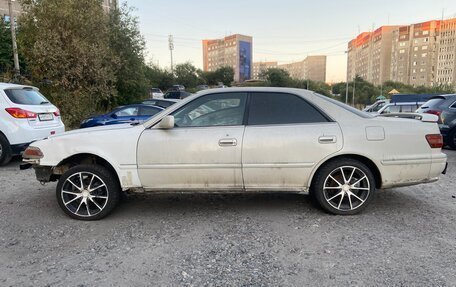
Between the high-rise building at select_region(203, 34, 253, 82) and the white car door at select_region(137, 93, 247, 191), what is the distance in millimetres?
96714

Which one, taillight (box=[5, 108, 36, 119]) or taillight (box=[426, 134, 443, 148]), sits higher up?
taillight (box=[5, 108, 36, 119])

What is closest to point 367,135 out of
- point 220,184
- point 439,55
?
point 220,184

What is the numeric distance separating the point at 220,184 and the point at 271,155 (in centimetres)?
70

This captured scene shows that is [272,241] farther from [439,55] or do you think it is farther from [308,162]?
[439,55]

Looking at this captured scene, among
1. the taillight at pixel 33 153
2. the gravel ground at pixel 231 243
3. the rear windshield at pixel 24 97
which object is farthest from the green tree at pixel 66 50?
the taillight at pixel 33 153

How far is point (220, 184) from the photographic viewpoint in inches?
160

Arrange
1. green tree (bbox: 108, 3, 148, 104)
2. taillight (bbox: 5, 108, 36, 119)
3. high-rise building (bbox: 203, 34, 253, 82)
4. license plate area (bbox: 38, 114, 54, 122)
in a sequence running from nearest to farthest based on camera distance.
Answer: taillight (bbox: 5, 108, 36, 119), license plate area (bbox: 38, 114, 54, 122), green tree (bbox: 108, 3, 148, 104), high-rise building (bbox: 203, 34, 253, 82)

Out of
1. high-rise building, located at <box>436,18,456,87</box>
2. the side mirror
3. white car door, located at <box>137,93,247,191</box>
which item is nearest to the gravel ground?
white car door, located at <box>137,93,247,191</box>

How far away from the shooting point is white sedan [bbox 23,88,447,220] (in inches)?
157

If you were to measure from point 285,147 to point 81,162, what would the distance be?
2580 millimetres

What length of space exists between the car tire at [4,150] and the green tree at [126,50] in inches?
493

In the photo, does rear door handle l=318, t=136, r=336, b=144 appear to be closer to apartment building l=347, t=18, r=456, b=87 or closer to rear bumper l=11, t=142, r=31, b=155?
rear bumper l=11, t=142, r=31, b=155

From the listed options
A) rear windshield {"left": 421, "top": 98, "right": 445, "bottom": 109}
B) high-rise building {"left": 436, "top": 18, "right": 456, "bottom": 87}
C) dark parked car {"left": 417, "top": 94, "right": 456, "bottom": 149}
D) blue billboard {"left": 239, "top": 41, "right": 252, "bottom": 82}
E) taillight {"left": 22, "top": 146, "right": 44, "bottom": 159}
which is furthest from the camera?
blue billboard {"left": 239, "top": 41, "right": 252, "bottom": 82}

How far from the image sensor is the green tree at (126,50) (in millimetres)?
19141
